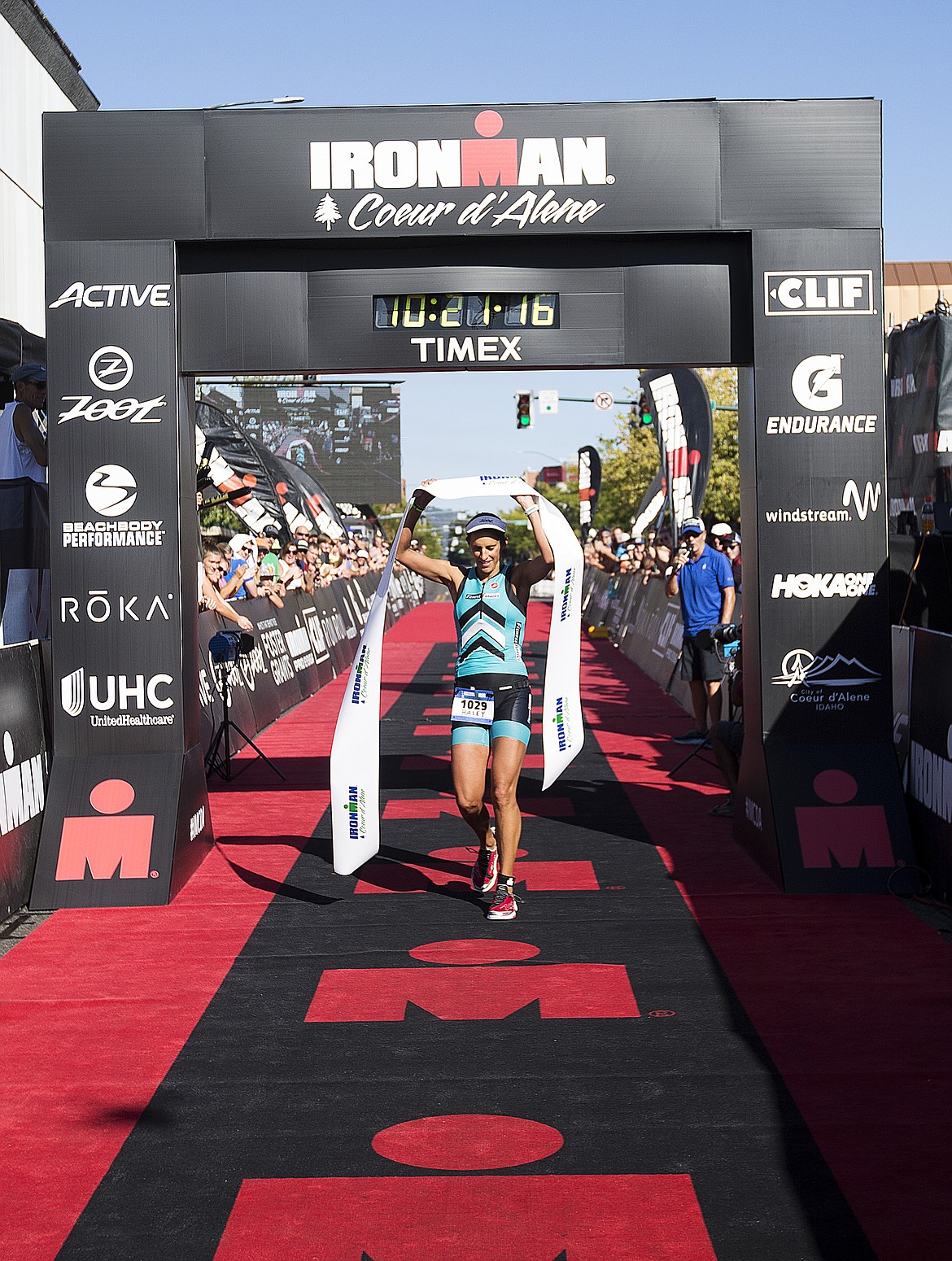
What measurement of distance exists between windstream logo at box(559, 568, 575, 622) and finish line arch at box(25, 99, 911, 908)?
1.31 m

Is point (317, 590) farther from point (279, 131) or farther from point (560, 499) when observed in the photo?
point (560, 499)

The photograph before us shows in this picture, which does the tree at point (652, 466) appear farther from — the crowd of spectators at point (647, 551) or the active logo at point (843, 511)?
the active logo at point (843, 511)

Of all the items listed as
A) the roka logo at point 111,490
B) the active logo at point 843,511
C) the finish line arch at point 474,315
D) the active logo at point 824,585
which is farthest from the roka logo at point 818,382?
the roka logo at point 111,490

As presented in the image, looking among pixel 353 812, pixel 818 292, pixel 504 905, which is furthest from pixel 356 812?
pixel 818 292

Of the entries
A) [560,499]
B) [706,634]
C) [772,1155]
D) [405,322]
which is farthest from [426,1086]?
[560,499]

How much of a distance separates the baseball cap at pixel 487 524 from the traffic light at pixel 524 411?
37661 mm

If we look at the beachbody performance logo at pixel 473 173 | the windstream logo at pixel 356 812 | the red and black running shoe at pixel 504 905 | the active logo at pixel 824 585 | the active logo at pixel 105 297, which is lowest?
the red and black running shoe at pixel 504 905

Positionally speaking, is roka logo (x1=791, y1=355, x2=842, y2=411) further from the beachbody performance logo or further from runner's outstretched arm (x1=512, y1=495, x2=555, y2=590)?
runner's outstretched arm (x1=512, y1=495, x2=555, y2=590)

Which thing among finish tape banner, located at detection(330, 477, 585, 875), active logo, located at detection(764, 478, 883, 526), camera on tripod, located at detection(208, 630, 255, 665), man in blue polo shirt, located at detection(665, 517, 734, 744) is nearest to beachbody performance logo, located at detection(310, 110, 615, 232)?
finish tape banner, located at detection(330, 477, 585, 875)

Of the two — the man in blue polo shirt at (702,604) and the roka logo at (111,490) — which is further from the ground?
the roka logo at (111,490)

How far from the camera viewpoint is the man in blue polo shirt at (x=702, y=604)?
13.0m

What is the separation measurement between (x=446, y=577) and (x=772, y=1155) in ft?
14.1

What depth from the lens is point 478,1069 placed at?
548 cm

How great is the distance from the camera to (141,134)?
27.7 feet
